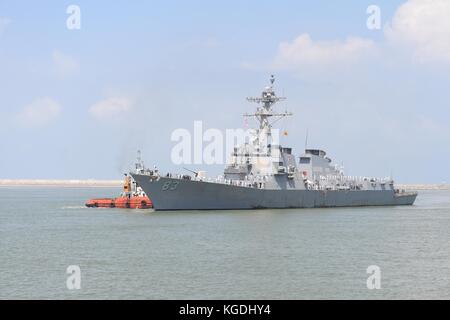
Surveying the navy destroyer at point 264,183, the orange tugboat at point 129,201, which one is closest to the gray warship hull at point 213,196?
the navy destroyer at point 264,183

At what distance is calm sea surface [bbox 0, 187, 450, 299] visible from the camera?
23.4 meters

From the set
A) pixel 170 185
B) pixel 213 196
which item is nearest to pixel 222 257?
pixel 170 185

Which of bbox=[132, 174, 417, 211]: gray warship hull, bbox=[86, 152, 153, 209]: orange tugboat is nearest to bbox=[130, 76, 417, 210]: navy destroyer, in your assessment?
bbox=[132, 174, 417, 211]: gray warship hull

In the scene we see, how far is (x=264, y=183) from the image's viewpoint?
55719 millimetres

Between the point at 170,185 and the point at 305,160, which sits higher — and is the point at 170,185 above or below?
below

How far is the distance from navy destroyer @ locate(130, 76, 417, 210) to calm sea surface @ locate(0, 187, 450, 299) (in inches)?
115

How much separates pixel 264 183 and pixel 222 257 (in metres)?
26.1

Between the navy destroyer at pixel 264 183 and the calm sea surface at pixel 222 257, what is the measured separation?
2930 millimetres

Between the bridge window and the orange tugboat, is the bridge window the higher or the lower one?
the higher one

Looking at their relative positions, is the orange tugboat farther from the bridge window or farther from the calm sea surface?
the bridge window

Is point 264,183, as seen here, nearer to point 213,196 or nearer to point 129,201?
point 213,196

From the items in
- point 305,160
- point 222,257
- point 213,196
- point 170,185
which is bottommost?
point 222,257

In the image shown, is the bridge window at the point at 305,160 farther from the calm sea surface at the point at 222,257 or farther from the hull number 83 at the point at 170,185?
the hull number 83 at the point at 170,185
